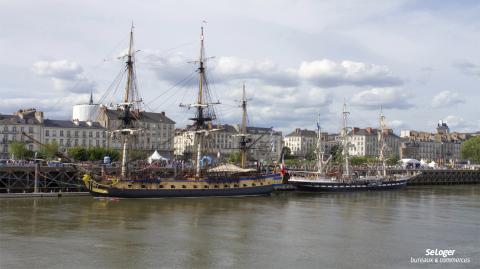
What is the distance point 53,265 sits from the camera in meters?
26.5

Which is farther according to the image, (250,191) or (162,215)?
(250,191)

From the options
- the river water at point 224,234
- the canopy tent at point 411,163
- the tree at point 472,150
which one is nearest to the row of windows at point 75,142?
the river water at point 224,234

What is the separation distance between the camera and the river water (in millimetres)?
28194

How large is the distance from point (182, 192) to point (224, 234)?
26.7m

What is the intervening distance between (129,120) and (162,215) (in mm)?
23499

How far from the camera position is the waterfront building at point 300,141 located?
193 metres

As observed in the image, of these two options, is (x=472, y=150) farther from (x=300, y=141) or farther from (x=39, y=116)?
(x=39, y=116)

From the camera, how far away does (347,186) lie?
262ft

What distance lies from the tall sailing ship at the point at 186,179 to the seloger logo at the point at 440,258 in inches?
1377

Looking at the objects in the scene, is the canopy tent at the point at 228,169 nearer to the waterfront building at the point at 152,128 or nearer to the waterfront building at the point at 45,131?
the waterfront building at the point at 45,131

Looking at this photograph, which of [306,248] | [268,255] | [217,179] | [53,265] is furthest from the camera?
[217,179]

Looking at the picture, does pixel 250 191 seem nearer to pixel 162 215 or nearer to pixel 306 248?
pixel 162 215

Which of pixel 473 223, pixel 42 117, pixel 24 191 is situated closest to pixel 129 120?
pixel 24 191

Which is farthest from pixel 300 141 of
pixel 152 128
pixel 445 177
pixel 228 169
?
pixel 228 169
